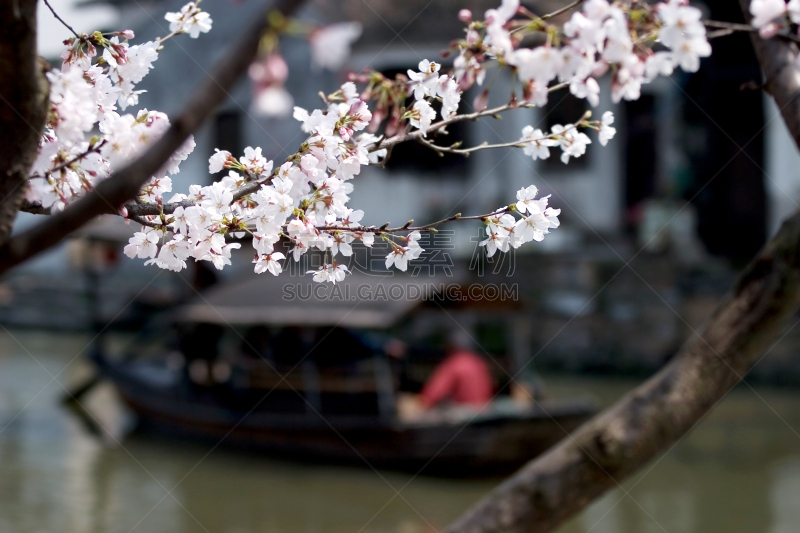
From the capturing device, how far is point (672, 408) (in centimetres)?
200

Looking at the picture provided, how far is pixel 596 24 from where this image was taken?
1415 millimetres

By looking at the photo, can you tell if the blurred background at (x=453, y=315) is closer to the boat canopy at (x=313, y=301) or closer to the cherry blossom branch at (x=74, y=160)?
the boat canopy at (x=313, y=301)

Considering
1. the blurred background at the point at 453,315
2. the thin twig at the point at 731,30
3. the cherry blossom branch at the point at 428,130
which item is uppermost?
the cherry blossom branch at the point at 428,130

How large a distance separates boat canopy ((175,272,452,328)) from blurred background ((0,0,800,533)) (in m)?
0.06

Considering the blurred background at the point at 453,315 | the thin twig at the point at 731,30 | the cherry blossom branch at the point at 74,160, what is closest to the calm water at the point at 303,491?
the blurred background at the point at 453,315

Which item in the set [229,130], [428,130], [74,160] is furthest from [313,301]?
[229,130]

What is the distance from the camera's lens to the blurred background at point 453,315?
779 centimetres

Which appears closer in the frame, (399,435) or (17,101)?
(17,101)

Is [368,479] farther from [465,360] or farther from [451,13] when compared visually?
[451,13]

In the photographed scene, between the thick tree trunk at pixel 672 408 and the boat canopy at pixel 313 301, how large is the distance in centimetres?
568

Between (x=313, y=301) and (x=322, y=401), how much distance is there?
1.13m

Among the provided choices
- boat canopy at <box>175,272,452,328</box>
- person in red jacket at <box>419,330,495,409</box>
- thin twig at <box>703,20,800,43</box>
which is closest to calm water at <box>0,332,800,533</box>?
person in red jacket at <box>419,330,495,409</box>

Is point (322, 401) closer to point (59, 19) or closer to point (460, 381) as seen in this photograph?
point (460, 381)

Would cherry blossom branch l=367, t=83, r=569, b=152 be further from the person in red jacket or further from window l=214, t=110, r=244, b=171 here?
window l=214, t=110, r=244, b=171
